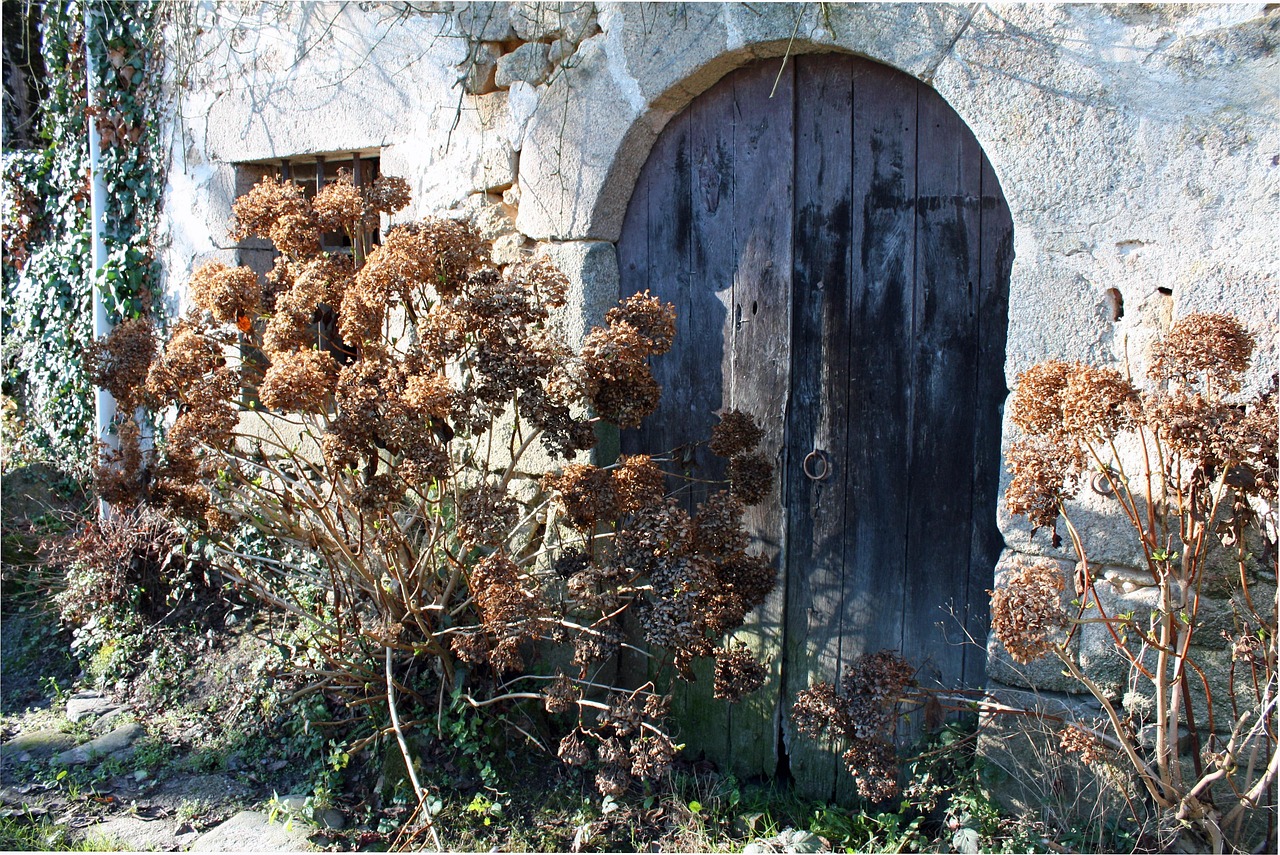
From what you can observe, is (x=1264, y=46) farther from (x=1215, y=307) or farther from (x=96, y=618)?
(x=96, y=618)

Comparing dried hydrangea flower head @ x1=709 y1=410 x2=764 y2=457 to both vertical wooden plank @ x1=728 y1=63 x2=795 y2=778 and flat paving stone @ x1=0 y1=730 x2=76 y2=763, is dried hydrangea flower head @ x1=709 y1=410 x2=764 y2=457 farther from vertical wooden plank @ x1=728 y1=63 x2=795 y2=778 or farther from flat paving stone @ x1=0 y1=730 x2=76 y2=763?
flat paving stone @ x1=0 y1=730 x2=76 y2=763

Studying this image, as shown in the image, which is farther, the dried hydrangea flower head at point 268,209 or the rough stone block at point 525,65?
the rough stone block at point 525,65

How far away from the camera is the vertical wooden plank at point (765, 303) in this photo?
301 cm

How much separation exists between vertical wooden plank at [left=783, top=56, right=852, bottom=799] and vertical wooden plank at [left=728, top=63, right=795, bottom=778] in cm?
4

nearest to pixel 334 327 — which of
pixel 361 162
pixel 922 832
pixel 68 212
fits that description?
pixel 361 162

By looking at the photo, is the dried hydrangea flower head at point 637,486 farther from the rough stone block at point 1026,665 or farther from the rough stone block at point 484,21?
the rough stone block at point 484,21

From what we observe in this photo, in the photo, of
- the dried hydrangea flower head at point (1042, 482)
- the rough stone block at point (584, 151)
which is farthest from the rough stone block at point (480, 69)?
the dried hydrangea flower head at point (1042, 482)

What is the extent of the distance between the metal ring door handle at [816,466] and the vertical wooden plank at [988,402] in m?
0.46

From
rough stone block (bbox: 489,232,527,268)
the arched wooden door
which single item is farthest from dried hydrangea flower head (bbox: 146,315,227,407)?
the arched wooden door

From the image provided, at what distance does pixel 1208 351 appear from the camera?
201 cm

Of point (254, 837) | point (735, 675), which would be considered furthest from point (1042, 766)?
point (254, 837)

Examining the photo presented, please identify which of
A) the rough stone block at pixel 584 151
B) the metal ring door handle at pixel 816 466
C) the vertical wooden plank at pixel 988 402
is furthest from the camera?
the rough stone block at pixel 584 151

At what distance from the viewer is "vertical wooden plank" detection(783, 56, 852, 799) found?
293 cm

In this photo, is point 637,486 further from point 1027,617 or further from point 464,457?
point 1027,617
